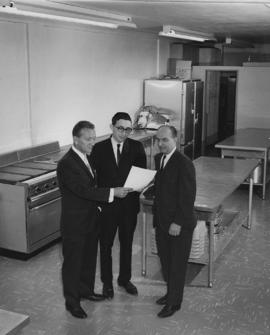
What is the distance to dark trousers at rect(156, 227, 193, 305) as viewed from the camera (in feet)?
12.3

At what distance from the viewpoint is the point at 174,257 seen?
148 inches

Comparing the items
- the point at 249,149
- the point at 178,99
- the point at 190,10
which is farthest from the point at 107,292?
the point at 178,99

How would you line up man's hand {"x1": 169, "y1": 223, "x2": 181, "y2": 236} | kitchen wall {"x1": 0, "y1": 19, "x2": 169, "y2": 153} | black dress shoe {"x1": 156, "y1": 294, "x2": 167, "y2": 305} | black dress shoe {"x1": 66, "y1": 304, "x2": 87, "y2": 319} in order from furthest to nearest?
kitchen wall {"x1": 0, "y1": 19, "x2": 169, "y2": 153} → black dress shoe {"x1": 156, "y1": 294, "x2": 167, "y2": 305} → black dress shoe {"x1": 66, "y1": 304, "x2": 87, "y2": 319} → man's hand {"x1": 169, "y1": 223, "x2": 181, "y2": 236}

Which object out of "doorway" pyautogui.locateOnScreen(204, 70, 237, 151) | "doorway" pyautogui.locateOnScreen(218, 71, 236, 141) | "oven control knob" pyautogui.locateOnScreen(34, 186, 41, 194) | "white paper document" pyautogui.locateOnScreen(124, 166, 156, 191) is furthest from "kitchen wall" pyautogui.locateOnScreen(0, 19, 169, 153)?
"doorway" pyautogui.locateOnScreen(218, 71, 236, 141)

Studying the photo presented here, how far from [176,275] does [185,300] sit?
1.61 ft

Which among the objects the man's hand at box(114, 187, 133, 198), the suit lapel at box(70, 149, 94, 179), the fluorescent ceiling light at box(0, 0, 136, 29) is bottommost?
the man's hand at box(114, 187, 133, 198)

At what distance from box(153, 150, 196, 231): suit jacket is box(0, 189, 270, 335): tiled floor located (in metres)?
0.76

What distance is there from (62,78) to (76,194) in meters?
3.28

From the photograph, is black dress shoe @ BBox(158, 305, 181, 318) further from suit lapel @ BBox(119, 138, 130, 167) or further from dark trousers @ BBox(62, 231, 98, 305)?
suit lapel @ BBox(119, 138, 130, 167)

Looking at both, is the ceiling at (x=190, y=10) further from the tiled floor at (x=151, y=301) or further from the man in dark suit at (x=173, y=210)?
the tiled floor at (x=151, y=301)

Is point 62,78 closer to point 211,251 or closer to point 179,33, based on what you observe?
point 179,33

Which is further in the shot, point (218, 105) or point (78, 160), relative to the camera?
point (218, 105)

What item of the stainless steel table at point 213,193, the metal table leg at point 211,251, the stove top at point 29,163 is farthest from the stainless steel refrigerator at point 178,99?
the metal table leg at point 211,251

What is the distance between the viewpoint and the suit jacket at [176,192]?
140 inches
